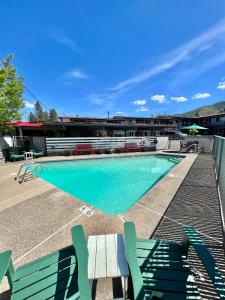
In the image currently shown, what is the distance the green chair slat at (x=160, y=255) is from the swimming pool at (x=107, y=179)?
12.2 ft

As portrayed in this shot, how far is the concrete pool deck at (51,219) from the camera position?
3057 millimetres

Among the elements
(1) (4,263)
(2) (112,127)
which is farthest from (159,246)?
(2) (112,127)

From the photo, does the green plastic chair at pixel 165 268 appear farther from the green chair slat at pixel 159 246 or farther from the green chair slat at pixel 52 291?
the green chair slat at pixel 52 291

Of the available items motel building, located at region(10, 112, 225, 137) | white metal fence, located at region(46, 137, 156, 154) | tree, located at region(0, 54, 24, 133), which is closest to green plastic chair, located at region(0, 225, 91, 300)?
tree, located at region(0, 54, 24, 133)

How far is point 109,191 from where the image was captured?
8062 mm

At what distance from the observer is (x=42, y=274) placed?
1978 mm

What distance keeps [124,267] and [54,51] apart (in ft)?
63.3

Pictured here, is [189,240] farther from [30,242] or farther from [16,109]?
[16,109]

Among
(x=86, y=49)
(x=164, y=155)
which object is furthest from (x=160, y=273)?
(x=86, y=49)

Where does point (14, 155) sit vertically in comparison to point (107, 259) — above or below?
above

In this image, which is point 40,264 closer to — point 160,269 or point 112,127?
point 160,269

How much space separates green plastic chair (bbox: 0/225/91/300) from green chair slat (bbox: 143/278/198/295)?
774mm

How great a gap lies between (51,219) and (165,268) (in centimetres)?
295

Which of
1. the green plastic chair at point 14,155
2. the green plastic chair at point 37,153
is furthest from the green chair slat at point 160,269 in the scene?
the green plastic chair at point 37,153
